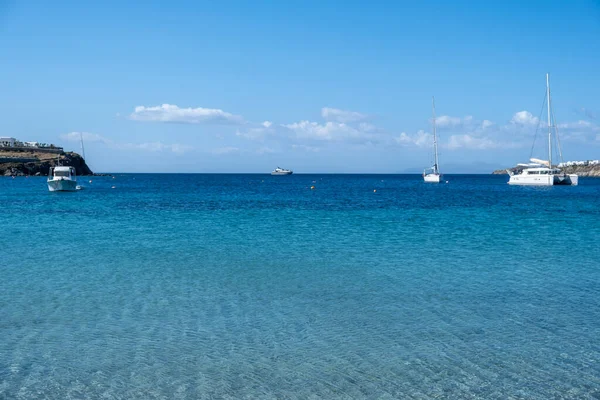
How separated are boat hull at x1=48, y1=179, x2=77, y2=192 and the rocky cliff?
103231 millimetres

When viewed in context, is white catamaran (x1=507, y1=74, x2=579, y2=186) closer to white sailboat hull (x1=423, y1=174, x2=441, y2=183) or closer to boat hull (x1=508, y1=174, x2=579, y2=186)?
boat hull (x1=508, y1=174, x2=579, y2=186)

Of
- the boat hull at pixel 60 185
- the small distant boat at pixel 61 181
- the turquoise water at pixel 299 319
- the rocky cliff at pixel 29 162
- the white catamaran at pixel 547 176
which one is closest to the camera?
the turquoise water at pixel 299 319

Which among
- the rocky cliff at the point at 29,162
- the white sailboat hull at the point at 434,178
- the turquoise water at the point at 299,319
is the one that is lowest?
the turquoise water at the point at 299,319

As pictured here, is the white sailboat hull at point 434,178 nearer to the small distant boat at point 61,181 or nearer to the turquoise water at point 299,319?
the small distant boat at point 61,181

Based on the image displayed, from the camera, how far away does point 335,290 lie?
1662 cm

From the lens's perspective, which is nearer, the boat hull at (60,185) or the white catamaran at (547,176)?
the boat hull at (60,185)

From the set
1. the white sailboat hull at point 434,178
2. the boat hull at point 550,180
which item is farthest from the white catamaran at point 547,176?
the white sailboat hull at point 434,178

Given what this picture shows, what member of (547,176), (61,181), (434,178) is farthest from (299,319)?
(434,178)

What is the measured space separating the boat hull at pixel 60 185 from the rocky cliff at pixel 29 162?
339 ft

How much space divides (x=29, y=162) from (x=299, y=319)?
18647cm

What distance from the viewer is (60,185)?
7819 centimetres

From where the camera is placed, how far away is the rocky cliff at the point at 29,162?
17112 centimetres

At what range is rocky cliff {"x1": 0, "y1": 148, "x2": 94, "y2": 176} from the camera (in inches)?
6737

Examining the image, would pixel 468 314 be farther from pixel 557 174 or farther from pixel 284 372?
pixel 557 174
